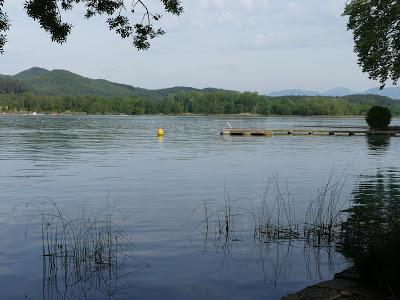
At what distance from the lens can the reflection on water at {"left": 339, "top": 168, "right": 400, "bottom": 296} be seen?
8898 millimetres

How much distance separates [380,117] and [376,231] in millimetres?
70896

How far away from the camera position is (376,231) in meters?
13.4

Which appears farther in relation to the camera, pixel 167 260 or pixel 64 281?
pixel 167 260

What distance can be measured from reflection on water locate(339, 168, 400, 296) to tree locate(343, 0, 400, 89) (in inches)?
1092

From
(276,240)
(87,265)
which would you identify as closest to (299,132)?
(276,240)

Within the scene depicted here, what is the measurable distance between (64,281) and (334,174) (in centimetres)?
2454

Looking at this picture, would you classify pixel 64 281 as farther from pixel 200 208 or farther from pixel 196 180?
pixel 196 180

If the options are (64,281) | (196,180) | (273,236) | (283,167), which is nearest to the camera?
(64,281)

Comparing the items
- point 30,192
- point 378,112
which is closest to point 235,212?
point 30,192

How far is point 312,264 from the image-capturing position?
12328 millimetres

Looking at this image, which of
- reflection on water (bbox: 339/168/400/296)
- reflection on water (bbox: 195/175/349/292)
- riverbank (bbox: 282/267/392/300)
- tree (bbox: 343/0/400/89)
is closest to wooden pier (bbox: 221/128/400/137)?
tree (bbox: 343/0/400/89)

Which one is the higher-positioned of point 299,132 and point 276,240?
point 299,132

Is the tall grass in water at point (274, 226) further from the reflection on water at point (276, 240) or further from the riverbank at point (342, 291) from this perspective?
the riverbank at point (342, 291)

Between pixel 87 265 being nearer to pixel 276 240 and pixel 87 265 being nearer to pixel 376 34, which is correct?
pixel 276 240
